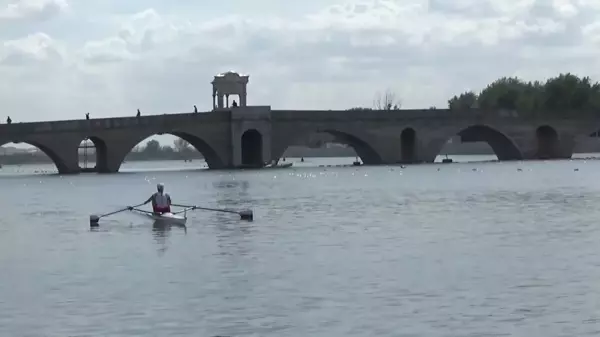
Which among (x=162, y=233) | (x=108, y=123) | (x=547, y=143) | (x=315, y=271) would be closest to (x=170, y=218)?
(x=162, y=233)

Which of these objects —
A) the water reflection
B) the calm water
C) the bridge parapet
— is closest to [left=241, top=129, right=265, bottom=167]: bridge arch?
the bridge parapet

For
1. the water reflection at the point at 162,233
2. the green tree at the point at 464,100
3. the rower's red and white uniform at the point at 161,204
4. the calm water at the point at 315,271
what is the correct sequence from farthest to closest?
1. the green tree at the point at 464,100
2. the rower's red and white uniform at the point at 161,204
3. the water reflection at the point at 162,233
4. the calm water at the point at 315,271

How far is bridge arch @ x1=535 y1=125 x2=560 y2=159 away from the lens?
113312 millimetres

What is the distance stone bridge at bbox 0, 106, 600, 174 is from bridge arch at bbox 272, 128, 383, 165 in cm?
8

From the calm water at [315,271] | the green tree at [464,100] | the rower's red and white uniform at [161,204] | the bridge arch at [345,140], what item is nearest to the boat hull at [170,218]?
the rower's red and white uniform at [161,204]

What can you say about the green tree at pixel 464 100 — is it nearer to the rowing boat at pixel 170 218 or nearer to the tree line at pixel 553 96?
the tree line at pixel 553 96

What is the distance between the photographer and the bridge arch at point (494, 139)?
108m

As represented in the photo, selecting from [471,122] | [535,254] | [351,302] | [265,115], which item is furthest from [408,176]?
[351,302]

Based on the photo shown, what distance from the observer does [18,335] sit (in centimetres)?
1850

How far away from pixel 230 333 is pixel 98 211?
27182mm

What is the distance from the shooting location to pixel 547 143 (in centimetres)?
11488

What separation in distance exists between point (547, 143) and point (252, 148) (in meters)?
30.1

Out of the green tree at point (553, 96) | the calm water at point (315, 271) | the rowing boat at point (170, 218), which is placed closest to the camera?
the calm water at point (315, 271)

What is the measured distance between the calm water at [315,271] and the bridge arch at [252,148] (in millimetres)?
52248
